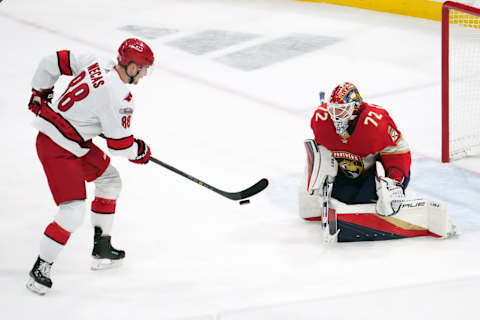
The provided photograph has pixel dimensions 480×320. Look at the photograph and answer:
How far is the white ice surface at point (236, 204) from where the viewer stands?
3.62 m

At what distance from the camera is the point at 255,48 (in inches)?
314

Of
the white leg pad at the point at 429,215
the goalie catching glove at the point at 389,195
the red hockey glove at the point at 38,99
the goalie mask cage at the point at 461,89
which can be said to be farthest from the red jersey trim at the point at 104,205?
the goalie mask cage at the point at 461,89

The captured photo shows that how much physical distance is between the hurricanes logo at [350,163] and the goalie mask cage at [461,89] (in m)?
1.22

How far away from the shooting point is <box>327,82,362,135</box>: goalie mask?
4.00 metres

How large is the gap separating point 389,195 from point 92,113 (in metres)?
1.45

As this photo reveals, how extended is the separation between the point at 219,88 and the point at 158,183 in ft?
6.56

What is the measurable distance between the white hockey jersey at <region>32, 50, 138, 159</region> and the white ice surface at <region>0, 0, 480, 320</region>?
66 cm

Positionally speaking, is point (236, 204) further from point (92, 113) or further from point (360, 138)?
point (92, 113)

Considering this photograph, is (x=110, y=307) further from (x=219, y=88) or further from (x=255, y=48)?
(x=255, y=48)

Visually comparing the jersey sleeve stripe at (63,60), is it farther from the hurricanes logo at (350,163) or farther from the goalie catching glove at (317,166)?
the hurricanes logo at (350,163)

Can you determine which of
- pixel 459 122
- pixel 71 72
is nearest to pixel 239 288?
pixel 71 72

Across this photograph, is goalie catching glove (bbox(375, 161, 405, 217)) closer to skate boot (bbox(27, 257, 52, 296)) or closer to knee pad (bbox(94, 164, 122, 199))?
knee pad (bbox(94, 164, 122, 199))

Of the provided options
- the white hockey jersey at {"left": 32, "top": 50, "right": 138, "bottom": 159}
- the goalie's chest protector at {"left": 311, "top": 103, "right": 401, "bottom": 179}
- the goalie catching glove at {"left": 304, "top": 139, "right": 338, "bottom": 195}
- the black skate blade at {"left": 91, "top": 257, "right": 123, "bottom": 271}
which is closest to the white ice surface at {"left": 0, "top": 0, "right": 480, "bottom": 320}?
the black skate blade at {"left": 91, "top": 257, "right": 123, "bottom": 271}

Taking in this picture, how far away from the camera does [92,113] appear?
3.60 m
